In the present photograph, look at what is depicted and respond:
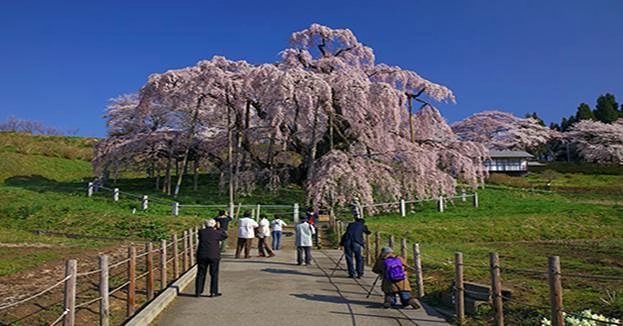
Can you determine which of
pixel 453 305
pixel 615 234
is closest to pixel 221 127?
pixel 615 234

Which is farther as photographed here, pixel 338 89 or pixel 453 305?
pixel 338 89

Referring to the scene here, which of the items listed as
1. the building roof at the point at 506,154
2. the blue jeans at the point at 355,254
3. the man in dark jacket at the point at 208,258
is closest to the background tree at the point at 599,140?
the building roof at the point at 506,154

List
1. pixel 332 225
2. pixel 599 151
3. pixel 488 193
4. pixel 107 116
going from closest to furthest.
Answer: pixel 332 225 → pixel 488 193 → pixel 107 116 → pixel 599 151

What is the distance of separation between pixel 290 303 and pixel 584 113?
77.5 m

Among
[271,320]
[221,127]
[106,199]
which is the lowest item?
[271,320]

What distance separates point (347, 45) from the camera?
29922 mm

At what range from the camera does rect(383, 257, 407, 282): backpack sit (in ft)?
27.8

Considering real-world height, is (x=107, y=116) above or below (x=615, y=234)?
above

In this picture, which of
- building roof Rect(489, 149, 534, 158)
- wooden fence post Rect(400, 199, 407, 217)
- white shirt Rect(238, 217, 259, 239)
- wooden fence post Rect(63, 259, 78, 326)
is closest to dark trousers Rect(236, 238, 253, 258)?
white shirt Rect(238, 217, 259, 239)

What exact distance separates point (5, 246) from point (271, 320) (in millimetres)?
11964

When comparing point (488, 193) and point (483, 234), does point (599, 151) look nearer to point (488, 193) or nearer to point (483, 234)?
point (488, 193)

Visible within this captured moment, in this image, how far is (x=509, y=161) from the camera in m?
62.5

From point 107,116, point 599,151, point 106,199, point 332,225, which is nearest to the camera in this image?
point 332,225

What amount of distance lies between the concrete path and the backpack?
21.1 inches
